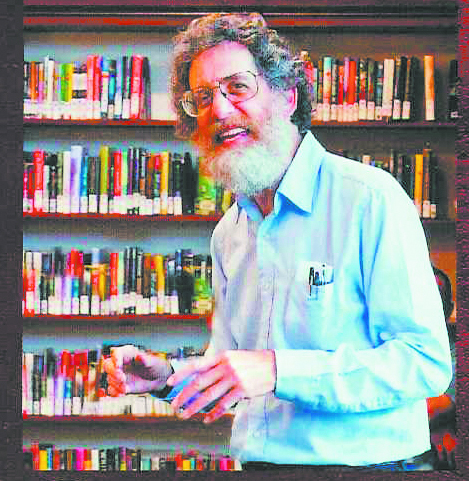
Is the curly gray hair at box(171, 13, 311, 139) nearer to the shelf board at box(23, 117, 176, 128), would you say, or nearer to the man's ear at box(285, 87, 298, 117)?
the man's ear at box(285, 87, 298, 117)

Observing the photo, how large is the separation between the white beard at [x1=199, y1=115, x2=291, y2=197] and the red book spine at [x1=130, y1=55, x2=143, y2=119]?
34 centimetres

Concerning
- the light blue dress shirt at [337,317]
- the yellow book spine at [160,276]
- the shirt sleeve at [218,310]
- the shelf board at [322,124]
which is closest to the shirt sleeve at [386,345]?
the light blue dress shirt at [337,317]

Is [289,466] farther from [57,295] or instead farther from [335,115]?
[335,115]

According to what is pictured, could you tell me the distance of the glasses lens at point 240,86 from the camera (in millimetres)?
1371

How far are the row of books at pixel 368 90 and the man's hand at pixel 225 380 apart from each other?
0.56m

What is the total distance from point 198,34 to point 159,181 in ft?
1.70

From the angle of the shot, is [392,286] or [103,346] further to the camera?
[103,346]

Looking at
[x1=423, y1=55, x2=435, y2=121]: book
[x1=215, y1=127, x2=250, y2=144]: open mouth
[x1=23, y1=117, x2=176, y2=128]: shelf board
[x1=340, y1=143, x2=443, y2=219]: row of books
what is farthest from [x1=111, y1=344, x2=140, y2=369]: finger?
[x1=423, y1=55, x2=435, y2=121]: book

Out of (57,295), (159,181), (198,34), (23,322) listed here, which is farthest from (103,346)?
(198,34)

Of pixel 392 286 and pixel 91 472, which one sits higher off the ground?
pixel 392 286

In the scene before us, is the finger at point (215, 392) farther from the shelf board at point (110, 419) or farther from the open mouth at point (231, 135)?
the open mouth at point (231, 135)

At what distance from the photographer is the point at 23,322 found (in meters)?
1.35

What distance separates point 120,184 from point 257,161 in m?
0.51

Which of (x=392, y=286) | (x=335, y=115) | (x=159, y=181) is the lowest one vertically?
(x=392, y=286)
